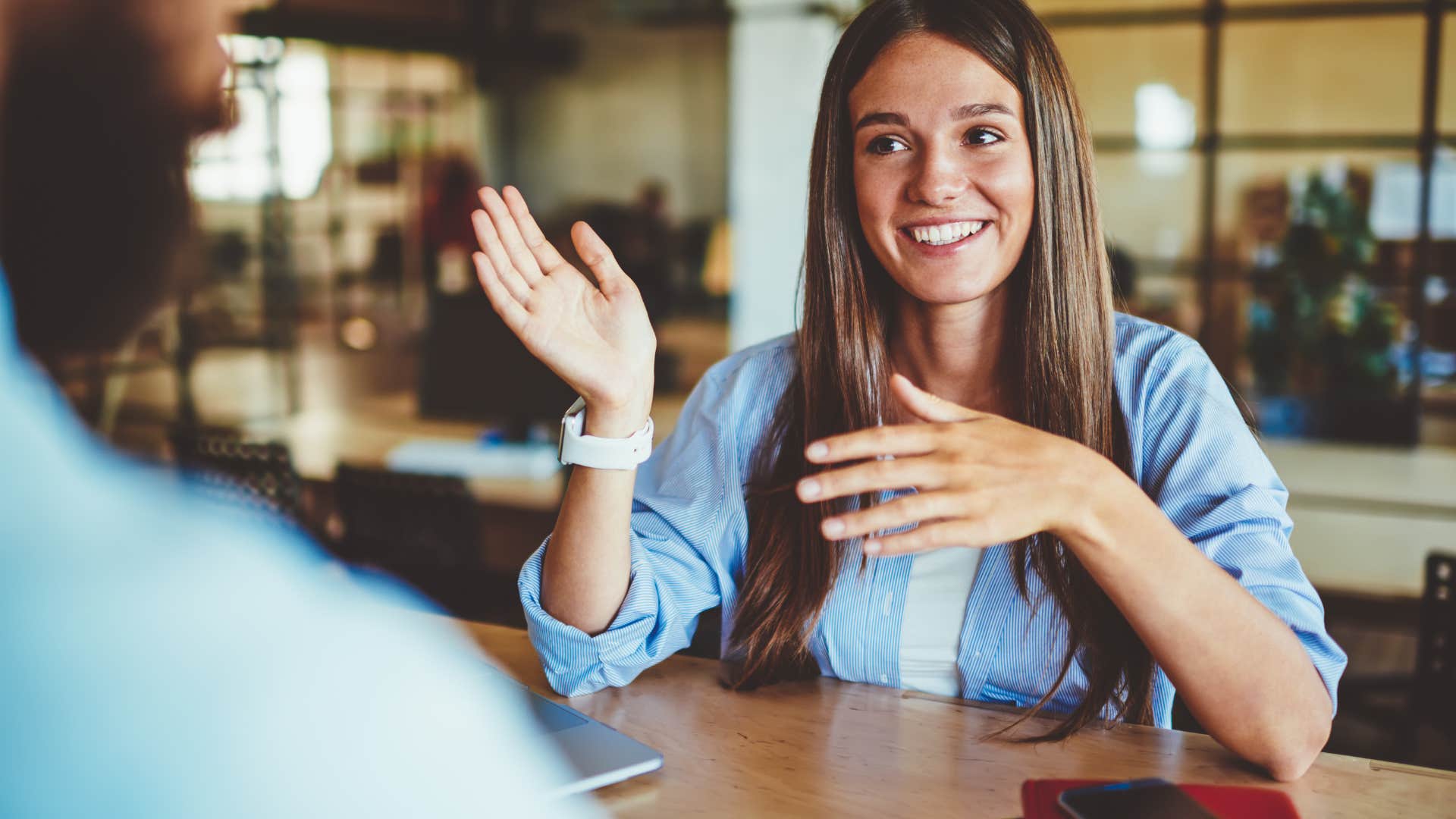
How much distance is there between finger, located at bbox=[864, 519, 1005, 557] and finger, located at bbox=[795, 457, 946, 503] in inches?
1.5

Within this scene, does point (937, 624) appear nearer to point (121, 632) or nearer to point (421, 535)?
point (121, 632)

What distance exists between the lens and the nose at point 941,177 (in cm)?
139

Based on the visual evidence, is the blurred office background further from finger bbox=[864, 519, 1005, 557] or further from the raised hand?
finger bbox=[864, 519, 1005, 557]

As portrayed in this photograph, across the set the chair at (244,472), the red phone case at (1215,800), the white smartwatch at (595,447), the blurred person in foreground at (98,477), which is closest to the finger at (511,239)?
the white smartwatch at (595,447)

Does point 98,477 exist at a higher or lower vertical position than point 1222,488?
higher

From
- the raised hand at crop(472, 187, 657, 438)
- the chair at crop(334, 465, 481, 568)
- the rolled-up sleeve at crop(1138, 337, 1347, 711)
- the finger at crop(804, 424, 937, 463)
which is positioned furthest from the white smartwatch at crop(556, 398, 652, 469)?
the chair at crop(334, 465, 481, 568)

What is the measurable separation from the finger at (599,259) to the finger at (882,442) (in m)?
0.42

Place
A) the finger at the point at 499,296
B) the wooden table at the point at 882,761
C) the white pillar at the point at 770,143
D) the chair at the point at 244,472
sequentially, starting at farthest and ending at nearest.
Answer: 1. the white pillar at the point at 770,143
2. the chair at the point at 244,472
3. the finger at the point at 499,296
4. the wooden table at the point at 882,761

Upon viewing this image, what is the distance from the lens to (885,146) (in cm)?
145

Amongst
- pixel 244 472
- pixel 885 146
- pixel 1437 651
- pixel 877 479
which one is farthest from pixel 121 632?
pixel 244 472

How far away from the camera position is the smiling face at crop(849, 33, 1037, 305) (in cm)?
139

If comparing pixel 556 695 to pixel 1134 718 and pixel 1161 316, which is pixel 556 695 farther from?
pixel 1161 316

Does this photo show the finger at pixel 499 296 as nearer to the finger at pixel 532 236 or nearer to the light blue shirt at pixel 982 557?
the finger at pixel 532 236

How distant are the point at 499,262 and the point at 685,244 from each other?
8.25 m
